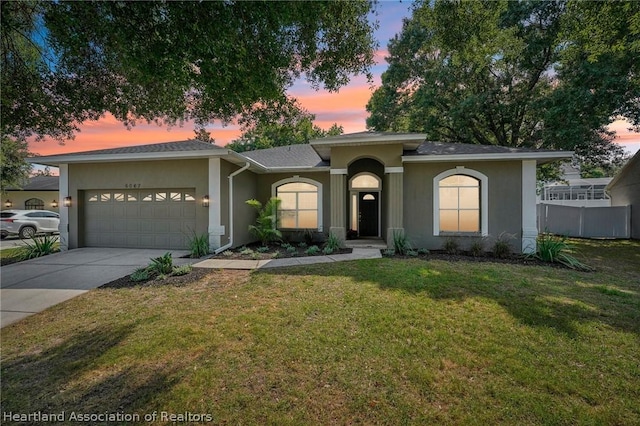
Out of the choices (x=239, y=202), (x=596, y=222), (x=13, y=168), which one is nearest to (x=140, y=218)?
(x=239, y=202)

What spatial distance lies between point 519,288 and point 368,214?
6.91 metres

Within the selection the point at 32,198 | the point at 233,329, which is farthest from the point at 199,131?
the point at 32,198

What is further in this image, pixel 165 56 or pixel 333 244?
pixel 333 244

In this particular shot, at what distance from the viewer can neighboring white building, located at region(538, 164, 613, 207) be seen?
20594mm

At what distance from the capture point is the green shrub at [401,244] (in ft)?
27.9

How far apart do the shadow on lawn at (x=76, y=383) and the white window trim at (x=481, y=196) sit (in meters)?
8.39

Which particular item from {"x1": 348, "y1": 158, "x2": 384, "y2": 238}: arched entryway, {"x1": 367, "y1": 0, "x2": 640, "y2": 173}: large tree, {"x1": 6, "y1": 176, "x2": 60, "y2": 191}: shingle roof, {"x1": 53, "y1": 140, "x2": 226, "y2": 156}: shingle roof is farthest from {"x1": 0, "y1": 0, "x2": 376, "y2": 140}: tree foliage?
{"x1": 6, "y1": 176, "x2": 60, "y2": 191}: shingle roof

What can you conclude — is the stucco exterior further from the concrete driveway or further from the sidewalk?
→ the sidewalk

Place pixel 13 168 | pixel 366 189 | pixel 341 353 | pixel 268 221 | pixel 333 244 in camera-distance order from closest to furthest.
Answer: pixel 341 353 → pixel 333 244 → pixel 268 221 → pixel 366 189 → pixel 13 168

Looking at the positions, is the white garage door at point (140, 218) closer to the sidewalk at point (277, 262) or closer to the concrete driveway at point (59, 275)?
the concrete driveway at point (59, 275)

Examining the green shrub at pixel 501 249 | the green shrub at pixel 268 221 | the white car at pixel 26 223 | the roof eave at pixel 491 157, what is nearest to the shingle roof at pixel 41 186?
the white car at pixel 26 223

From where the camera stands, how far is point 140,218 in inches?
378

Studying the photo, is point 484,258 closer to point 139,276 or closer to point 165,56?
point 165,56

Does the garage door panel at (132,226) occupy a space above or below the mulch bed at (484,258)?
above
